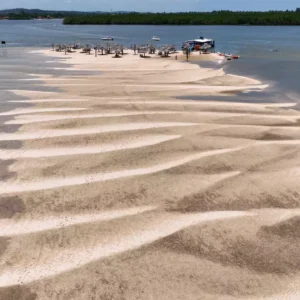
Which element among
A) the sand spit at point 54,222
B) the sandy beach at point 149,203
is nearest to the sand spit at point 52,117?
the sandy beach at point 149,203

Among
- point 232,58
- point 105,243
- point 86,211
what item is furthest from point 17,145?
point 232,58

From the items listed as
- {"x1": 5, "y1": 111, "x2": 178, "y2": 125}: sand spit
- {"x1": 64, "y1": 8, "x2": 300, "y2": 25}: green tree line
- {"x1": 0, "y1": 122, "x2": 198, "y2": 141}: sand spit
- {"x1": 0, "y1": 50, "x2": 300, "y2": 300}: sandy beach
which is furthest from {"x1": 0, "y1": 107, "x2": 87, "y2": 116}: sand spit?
{"x1": 64, "y1": 8, "x2": 300, "y2": 25}: green tree line

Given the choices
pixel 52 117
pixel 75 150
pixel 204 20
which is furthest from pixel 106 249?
pixel 204 20

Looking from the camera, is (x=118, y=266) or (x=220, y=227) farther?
(x=220, y=227)

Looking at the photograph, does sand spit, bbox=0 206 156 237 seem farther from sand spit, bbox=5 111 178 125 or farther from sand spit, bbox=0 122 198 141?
sand spit, bbox=5 111 178 125

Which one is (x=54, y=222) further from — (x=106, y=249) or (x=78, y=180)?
(x=78, y=180)

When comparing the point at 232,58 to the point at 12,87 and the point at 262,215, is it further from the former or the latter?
the point at 262,215

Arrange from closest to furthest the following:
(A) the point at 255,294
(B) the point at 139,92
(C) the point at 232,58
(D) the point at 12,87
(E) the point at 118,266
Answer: (A) the point at 255,294
(E) the point at 118,266
(B) the point at 139,92
(D) the point at 12,87
(C) the point at 232,58
